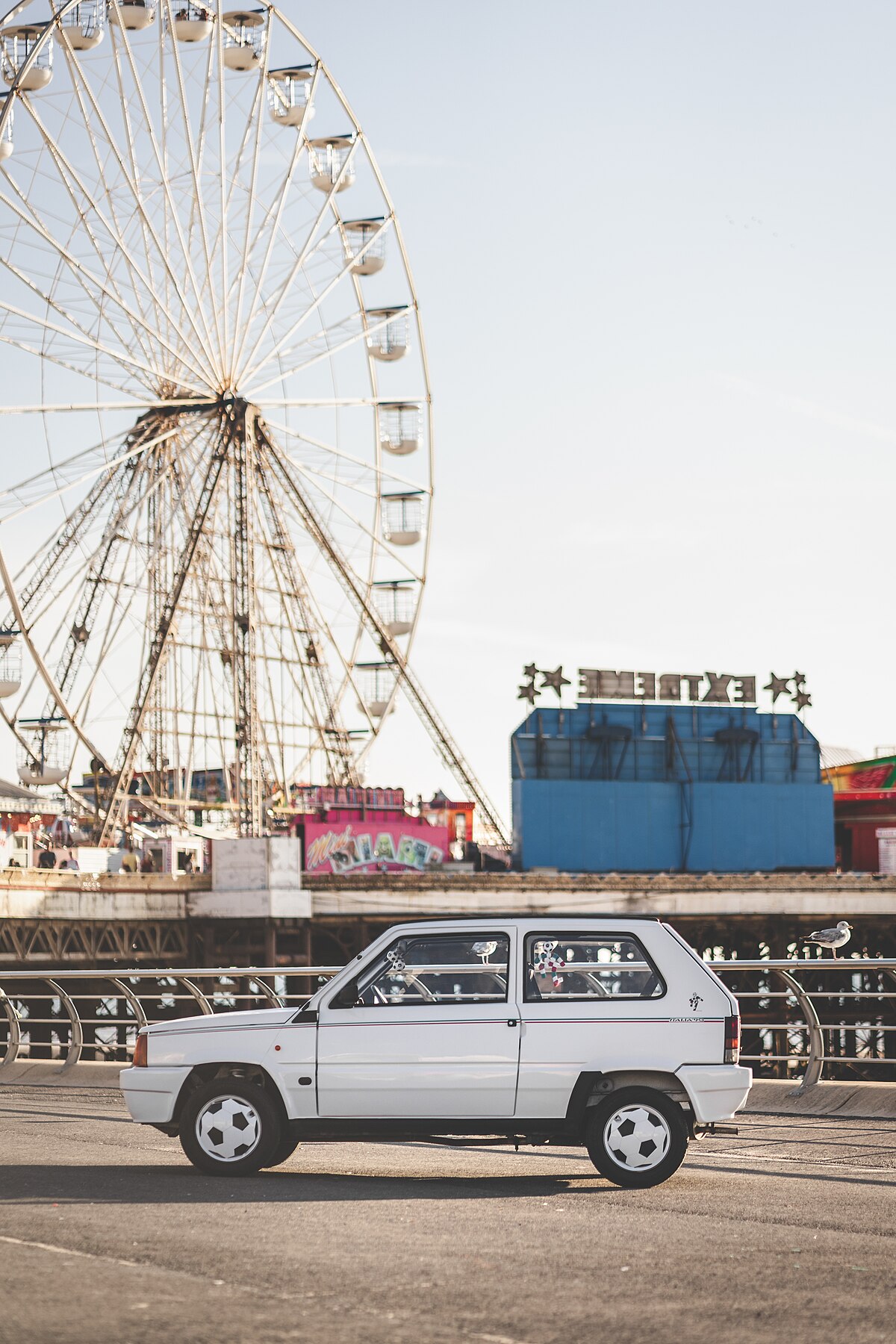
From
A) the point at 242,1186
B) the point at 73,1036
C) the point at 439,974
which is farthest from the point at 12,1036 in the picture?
the point at 439,974

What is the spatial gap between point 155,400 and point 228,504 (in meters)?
5.50

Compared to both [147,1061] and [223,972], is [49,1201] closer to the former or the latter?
[147,1061]

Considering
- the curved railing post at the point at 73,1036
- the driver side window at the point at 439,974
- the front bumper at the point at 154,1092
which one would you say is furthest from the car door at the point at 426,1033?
the curved railing post at the point at 73,1036

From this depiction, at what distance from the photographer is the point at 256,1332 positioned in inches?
261

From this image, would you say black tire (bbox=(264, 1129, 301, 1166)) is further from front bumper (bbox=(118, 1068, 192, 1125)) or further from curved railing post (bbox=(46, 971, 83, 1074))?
curved railing post (bbox=(46, 971, 83, 1074))

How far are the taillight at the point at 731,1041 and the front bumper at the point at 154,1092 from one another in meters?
3.46

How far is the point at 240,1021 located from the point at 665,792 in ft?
229

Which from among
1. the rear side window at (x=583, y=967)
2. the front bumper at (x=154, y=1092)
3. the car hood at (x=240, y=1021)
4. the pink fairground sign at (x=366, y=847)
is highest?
the pink fairground sign at (x=366, y=847)

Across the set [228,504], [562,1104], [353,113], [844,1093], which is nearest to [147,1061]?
[562,1104]

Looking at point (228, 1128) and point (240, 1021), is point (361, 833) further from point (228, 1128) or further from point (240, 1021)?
point (228, 1128)

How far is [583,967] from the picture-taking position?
1104 centimetres

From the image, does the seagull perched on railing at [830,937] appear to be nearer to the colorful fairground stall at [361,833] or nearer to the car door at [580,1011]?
the car door at [580,1011]

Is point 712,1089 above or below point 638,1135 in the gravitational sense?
above

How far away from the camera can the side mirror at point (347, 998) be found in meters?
11.1
